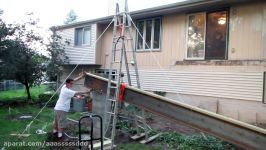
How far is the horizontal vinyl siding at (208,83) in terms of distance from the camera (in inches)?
382

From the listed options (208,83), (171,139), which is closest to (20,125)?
(171,139)

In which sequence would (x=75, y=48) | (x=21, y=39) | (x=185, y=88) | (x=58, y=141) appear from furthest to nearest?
(x=75, y=48), (x=21, y=39), (x=185, y=88), (x=58, y=141)

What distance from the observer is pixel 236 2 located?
10.2m

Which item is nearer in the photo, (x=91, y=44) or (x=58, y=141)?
(x=58, y=141)

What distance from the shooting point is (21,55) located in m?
14.3

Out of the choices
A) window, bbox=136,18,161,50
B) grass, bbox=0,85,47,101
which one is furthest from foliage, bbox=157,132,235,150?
grass, bbox=0,85,47,101

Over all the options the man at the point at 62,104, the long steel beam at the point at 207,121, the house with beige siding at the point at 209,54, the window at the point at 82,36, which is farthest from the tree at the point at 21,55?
the long steel beam at the point at 207,121

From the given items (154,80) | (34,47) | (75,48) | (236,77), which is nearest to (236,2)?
(236,77)

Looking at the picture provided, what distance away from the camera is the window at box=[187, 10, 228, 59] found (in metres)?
10.7

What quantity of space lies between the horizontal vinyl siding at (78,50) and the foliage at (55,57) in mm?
327

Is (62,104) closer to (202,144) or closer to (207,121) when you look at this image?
(202,144)

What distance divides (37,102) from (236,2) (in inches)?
447

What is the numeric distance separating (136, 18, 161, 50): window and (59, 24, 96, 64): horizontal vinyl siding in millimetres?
2985

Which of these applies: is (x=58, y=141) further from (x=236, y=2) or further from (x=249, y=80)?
(x=236, y=2)
